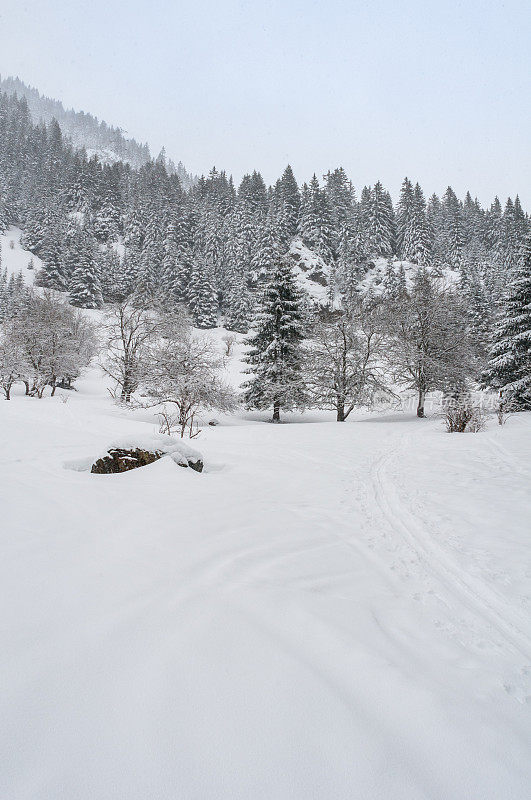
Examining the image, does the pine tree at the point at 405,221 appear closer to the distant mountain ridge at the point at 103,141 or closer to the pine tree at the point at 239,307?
the pine tree at the point at 239,307

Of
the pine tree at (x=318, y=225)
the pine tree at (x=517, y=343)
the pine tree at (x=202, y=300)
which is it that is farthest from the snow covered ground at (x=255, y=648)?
the pine tree at (x=318, y=225)

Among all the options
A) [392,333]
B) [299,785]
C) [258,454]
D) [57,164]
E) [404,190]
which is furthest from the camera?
[57,164]

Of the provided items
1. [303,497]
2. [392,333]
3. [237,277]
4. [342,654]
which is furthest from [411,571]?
[237,277]

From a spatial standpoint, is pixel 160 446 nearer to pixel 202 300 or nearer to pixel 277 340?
pixel 277 340

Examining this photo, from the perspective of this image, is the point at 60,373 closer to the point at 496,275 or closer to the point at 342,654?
the point at 342,654

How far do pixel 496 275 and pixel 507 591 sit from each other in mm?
67857

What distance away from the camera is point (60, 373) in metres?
28.7

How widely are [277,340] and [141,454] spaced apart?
1988cm

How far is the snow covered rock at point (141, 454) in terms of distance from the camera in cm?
604

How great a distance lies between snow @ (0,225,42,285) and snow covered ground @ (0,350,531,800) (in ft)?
228

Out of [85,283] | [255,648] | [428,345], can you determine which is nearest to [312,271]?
[85,283]

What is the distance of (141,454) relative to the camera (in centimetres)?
640

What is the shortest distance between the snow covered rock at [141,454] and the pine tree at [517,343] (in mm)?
18792

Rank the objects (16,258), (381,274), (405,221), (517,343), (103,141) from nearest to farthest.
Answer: (517,343) → (381,274) → (16,258) → (405,221) → (103,141)
